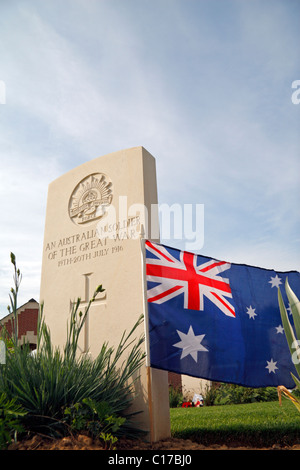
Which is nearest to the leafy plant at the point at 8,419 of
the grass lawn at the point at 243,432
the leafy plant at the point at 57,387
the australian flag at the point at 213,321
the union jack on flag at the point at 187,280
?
the leafy plant at the point at 57,387

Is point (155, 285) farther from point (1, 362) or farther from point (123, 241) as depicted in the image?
point (1, 362)

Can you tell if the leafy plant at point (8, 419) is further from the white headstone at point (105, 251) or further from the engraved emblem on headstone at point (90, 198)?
the engraved emblem on headstone at point (90, 198)

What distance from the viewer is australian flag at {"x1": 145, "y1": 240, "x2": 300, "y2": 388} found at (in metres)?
4.38

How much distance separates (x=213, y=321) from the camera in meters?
4.74

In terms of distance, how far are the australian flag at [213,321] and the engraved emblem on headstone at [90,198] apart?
4.48ft

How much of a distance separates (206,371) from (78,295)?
215cm

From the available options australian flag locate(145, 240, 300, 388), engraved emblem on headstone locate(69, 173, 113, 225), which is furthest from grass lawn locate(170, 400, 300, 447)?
engraved emblem on headstone locate(69, 173, 113, 225)

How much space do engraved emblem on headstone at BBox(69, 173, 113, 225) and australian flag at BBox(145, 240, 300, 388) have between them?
1.37m

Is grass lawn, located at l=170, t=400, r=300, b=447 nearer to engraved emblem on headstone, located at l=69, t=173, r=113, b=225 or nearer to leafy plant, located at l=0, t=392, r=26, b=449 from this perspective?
leafy plant, located at l=0, t=392, r=26, b=449

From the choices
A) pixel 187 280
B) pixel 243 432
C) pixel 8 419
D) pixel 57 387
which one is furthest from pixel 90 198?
pixel 243 432

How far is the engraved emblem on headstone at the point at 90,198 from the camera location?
574 cm

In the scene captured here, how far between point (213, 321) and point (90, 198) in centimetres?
263
